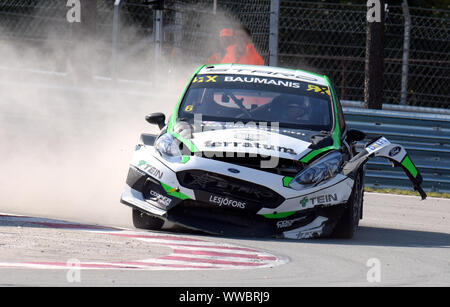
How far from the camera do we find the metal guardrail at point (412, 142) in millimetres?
14727

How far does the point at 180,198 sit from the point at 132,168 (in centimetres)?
68

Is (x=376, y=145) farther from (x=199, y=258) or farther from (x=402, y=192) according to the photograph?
(x=402, y=192)

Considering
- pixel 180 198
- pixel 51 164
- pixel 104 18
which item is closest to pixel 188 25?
pixel 51 164

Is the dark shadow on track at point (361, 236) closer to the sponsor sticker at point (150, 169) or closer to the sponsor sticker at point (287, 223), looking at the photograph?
the sponsor sticker at point (287, 223)

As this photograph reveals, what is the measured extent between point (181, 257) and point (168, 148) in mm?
1729

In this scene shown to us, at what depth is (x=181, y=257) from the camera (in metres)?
7.59

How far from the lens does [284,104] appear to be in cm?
1012

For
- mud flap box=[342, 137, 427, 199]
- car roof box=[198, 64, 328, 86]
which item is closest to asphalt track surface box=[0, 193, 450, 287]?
mud flap box=[342, 137, 427, 199]

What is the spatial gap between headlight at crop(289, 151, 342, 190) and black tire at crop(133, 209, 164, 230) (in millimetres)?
1251

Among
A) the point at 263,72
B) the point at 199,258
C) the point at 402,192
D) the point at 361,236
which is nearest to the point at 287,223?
the point at 361,236

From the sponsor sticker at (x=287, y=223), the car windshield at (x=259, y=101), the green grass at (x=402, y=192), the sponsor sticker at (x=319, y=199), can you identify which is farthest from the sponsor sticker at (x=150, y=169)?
the green grass at (x=402, y=192)

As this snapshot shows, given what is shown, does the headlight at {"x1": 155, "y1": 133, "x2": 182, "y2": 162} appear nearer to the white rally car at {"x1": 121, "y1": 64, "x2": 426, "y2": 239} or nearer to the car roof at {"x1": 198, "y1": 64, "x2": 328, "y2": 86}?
the white rally car at {"x1": 121, "y1": 64, "x2": 426, "y2": 239}
